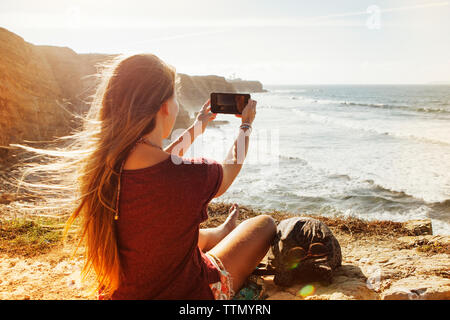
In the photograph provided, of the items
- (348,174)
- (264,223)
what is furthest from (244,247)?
(348,174)

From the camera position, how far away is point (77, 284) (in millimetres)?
3510

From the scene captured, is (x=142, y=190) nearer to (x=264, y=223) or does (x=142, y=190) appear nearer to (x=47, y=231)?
(x=264, y=223)

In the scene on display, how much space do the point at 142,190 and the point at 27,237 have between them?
4132mm

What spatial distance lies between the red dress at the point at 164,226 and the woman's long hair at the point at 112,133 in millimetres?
80

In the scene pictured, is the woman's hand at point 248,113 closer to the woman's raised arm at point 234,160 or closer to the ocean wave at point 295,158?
the woman's raised arm at point 234,160

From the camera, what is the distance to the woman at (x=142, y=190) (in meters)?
1.71

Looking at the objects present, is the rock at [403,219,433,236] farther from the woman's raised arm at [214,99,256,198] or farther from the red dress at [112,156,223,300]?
the red dress at [112,156,223,300]

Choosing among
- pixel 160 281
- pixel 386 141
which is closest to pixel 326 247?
pixel 160 281

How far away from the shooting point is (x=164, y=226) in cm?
179

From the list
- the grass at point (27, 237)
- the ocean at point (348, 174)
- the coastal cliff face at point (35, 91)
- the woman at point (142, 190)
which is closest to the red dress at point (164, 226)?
the woman at point (142, 190)

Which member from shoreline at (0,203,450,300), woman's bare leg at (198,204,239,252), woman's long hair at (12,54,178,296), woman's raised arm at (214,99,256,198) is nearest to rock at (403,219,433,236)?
shoreline at (0,203,450,300)

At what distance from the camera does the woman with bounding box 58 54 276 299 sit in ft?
5.61

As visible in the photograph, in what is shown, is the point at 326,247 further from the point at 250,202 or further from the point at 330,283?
the point at 250,202

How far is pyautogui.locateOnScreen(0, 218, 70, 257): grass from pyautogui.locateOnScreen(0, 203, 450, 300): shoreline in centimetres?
4
